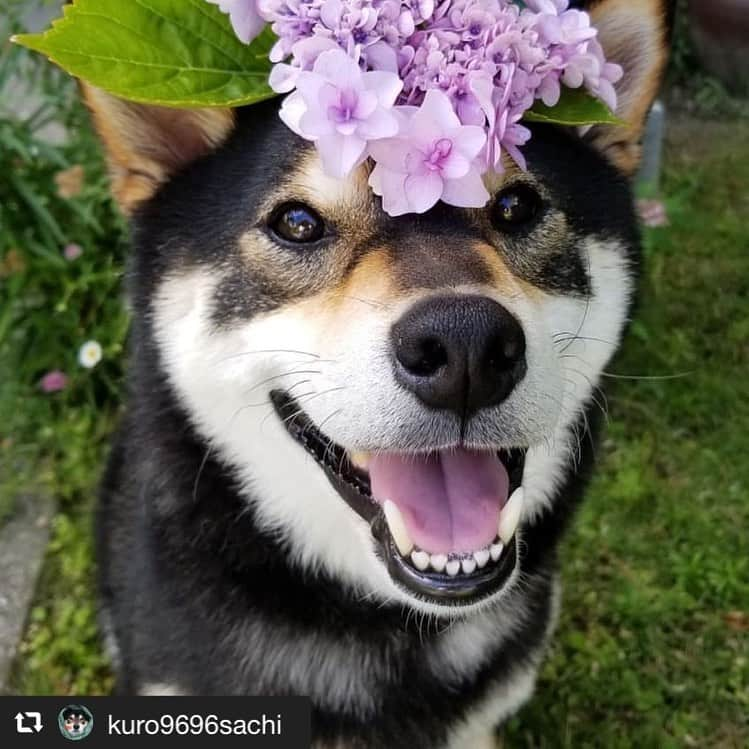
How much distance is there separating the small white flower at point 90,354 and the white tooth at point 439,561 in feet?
5.43

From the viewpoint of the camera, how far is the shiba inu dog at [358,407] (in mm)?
1311

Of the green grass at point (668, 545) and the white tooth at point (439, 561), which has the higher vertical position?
the white tooth at point (439, 561)

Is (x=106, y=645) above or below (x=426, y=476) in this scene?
below

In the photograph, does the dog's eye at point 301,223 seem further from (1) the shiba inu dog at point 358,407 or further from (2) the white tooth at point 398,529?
(2) the white tooth at point 398,529

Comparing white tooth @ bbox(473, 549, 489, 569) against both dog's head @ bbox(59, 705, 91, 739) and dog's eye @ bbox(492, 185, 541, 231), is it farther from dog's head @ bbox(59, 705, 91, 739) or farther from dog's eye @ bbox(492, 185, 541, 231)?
dog's head @ bbox(59, 705, 91, 739)

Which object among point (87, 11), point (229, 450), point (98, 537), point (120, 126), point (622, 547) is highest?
Answer: point (87, 11)

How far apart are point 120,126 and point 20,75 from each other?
4.52 ft

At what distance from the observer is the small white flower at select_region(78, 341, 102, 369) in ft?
9.05

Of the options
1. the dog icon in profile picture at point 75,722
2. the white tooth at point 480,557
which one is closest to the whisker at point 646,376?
the white tooth at point 480,557

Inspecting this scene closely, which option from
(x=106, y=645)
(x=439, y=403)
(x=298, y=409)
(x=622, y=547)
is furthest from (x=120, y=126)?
(x=622, y=547)

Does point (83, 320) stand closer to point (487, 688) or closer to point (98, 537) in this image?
point (98, 537)

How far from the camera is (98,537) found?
2.26 metres

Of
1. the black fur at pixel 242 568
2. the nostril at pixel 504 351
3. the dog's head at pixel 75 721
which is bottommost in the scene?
the dog's head at pixel 75 721

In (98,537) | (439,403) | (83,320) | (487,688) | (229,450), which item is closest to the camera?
(439,403)
